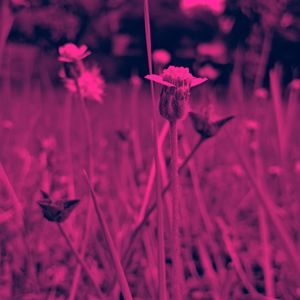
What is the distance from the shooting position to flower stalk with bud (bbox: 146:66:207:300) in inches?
10.8

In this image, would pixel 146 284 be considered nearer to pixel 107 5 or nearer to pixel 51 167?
pixel 51 167

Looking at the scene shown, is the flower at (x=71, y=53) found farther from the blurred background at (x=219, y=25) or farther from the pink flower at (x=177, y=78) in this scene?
the pink flower at (x=177, y=78)

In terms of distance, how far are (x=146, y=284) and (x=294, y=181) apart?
0.51 metres

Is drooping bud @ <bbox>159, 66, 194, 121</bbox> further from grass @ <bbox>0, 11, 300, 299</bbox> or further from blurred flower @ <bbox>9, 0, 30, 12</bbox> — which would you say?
blurred flower @ <bbox>9, 0, 30, 12</bbox>

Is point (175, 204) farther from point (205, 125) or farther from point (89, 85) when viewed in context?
point (89, 85)

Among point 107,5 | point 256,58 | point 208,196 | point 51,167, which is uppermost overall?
point 107,5

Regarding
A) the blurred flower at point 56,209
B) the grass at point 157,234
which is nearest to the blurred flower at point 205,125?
the grass at point 157,234

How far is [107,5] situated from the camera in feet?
6.00

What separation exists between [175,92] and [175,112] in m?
0.02

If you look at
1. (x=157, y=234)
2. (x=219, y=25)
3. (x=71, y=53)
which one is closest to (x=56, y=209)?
(x=157, y=234)

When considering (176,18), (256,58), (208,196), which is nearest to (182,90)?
(208,196)

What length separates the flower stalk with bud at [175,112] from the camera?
10.8 inches

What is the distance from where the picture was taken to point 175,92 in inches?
11.7

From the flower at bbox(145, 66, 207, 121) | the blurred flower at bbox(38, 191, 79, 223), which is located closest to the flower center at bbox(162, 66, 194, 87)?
the flower at bbox(145, 66, 207, 121)
